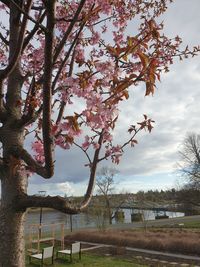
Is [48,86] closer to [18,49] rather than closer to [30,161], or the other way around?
[18,49]

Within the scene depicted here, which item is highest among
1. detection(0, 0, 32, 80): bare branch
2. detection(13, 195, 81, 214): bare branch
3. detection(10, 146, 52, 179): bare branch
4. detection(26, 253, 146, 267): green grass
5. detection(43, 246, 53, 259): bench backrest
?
detection(0, 0, 32, 80): bare branch

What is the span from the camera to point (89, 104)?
251 centimetres

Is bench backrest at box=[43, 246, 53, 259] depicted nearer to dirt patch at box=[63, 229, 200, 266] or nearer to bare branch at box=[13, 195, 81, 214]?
dirt patch at box=[63, 229, 200, 266]

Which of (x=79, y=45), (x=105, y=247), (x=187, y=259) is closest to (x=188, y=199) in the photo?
(x=105, y=247)

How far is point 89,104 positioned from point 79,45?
4.74ft

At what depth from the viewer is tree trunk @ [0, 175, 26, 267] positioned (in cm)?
259

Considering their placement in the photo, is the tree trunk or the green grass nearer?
the tree trunk

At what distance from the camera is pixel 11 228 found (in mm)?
2633

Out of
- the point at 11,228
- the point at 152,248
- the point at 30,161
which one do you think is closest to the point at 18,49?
the point at 30,161

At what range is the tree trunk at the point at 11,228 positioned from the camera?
2.59 m

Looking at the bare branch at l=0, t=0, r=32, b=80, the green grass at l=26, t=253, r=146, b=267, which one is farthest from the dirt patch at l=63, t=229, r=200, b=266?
the bare branch at l=0, t=0, r=32, b=80

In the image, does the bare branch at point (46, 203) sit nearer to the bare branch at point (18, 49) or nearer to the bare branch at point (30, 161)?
the bare branch at point (30, 161)

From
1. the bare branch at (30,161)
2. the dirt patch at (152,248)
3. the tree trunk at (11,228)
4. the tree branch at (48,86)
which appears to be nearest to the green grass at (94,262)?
the dirt patch at (152,248)

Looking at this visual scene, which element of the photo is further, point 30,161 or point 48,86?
point 30,161
